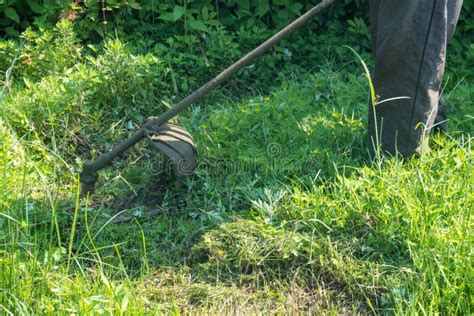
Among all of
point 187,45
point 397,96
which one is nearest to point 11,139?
point 187,45

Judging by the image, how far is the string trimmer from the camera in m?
4.39

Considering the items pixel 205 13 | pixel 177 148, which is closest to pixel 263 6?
pixel 205 13

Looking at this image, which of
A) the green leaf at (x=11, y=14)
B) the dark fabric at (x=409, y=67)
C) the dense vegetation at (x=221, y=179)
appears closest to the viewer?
the dense vegetation at (x=221, y=179)

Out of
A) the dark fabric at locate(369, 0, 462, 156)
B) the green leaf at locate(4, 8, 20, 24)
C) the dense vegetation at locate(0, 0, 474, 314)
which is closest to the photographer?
the dense vegetation at locate(0, 0, 474, 314)

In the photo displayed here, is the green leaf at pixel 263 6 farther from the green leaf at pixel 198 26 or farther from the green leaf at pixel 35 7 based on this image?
the green leaf at pixel 35 7

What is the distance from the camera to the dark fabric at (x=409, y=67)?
4043mm

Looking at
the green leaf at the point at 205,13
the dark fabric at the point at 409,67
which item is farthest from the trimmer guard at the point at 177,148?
the green leaf at the point at 205,13

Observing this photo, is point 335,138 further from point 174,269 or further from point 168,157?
point 174,269

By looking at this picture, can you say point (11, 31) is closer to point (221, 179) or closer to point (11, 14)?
point (11, 14)

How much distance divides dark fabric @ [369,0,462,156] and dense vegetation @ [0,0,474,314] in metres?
0.16

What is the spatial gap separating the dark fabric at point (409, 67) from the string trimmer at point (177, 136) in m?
0.47

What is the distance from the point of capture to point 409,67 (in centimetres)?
412

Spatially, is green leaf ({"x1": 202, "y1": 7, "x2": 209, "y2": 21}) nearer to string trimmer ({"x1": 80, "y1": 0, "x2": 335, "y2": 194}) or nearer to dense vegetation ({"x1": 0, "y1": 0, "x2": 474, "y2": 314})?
dense vegetation ({"x1": 0, "y1": 0, "x2": 474, "y2": 314})

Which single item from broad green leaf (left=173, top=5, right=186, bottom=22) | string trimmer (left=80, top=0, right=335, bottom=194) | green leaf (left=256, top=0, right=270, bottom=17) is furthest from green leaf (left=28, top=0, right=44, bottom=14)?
string trimmer (left=80, top=0, right=335, bottom=194)
